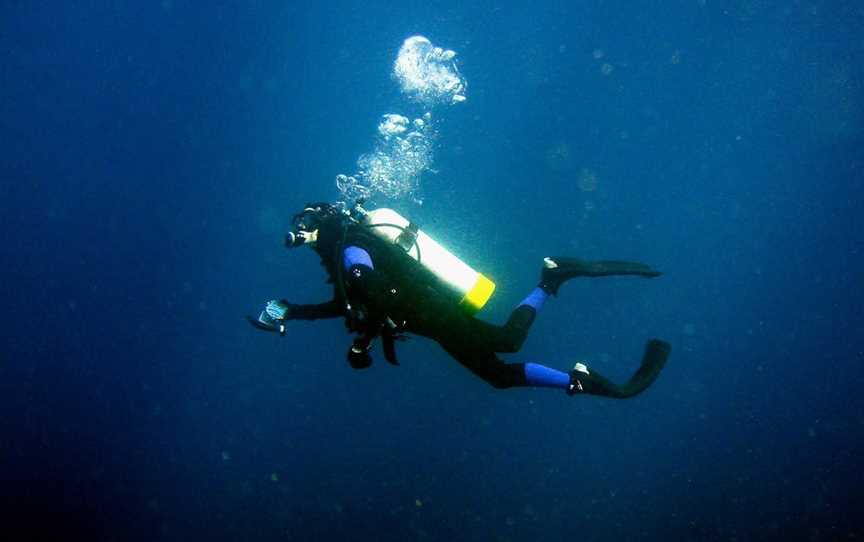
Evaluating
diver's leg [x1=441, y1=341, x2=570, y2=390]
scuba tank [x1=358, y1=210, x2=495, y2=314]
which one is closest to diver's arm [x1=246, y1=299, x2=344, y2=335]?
scuba tank [x1=358, y1=210, x2=495, y2=314]

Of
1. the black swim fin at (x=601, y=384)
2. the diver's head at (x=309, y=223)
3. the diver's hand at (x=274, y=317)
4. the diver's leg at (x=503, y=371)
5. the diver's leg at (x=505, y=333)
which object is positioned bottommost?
the black swim fin at (x=601, y=384)

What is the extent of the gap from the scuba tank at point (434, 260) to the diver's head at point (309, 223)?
28 centimetres

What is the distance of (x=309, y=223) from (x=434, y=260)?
3.51 feet

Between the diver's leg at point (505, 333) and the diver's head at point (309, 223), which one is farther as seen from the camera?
the diver's leg at point (505, 333)

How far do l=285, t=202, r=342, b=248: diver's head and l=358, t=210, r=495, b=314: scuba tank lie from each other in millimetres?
284

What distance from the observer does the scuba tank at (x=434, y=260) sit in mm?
4113

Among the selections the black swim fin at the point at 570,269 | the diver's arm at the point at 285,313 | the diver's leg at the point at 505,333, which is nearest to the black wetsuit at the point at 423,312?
the diver's leg at the point at 505,333

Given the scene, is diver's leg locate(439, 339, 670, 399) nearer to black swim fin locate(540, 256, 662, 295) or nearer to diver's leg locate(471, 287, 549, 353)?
diver's leg locate(471, 287, 549, 353)

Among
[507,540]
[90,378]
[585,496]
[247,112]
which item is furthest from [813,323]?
[90,378]

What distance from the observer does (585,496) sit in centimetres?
1719

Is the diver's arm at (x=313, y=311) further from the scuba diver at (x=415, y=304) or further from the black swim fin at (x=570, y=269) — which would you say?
the black swim fin at (x=570, y=269)

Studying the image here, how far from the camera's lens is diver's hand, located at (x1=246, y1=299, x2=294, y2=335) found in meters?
4.39

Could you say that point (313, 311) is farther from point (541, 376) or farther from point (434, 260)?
point (541, 376)

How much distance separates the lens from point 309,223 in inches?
164
